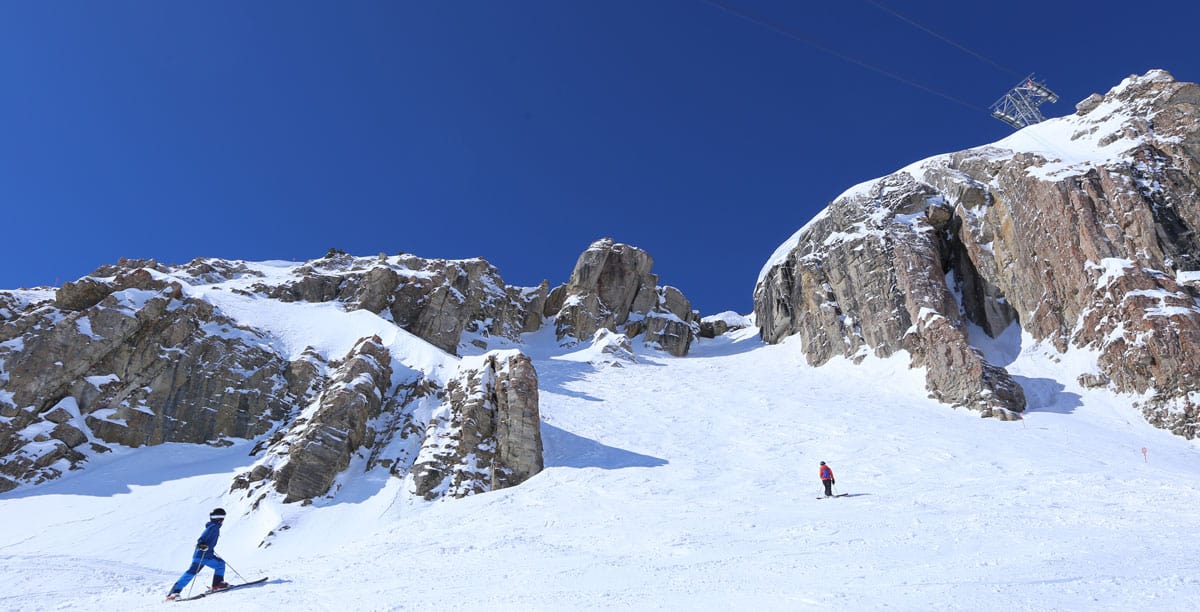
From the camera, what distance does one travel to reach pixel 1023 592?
7.87m

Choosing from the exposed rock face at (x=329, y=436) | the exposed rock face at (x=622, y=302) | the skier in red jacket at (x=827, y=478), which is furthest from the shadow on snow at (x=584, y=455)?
the exposed rock face at (x=622, y=302)

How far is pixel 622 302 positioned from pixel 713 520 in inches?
2464

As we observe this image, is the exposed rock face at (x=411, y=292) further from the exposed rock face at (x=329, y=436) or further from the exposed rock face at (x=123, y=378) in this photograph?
the exposed rock face at (x=329, y=436)

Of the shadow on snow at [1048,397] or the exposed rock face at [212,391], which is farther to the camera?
the shadow on snow at [1048,397]

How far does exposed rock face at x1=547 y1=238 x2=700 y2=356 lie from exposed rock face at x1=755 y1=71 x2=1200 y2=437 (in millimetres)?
20140

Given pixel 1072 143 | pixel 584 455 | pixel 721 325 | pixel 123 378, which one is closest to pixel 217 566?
pixel 584 455

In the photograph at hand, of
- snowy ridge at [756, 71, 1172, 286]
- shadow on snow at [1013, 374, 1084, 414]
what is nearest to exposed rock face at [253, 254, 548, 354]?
snowy ridge at [756, 71, 1172, 286]

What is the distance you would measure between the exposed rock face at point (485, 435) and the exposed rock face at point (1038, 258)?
24.7 meters


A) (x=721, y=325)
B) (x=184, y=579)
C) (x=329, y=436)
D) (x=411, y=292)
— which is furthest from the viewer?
(x=721, y=325)

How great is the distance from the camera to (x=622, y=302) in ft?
255

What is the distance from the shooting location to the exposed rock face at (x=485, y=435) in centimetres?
2269

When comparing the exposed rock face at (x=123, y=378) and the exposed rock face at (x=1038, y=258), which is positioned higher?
the exposed rock face at (x=1038, y=258)

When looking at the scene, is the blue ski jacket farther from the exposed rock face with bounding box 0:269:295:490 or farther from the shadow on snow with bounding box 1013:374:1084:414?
the shadow on snow with bounding box 1013:374:1084:414

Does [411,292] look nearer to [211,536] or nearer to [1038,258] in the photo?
[211,536]
